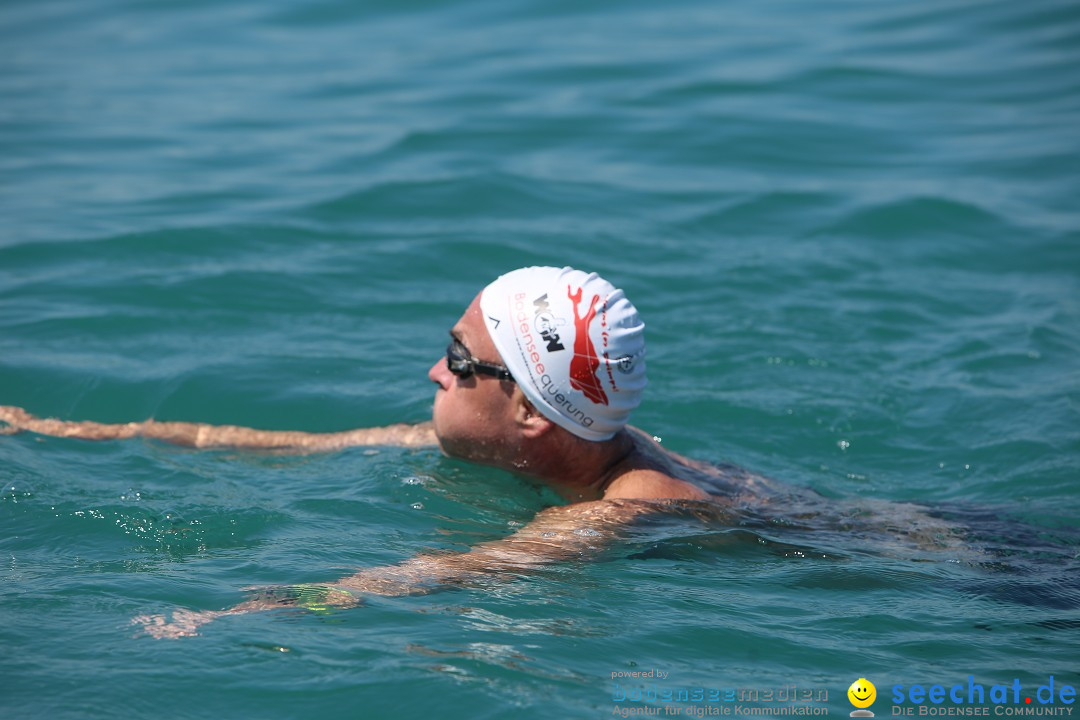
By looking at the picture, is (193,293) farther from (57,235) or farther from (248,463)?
(248,463)

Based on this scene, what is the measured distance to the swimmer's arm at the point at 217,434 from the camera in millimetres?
6949

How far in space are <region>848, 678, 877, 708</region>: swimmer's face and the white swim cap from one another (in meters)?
1.73

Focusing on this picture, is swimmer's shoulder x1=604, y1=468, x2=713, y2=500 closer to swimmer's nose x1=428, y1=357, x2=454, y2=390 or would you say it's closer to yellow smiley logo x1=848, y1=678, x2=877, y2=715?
swimmer's nose x1=428, y1=357, x2=454, y2=390

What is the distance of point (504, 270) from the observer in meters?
10.2

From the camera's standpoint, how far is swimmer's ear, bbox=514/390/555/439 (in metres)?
5.96

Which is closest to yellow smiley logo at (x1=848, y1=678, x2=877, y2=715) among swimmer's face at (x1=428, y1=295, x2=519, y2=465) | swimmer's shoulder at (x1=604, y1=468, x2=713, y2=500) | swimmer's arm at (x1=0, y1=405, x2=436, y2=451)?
swimmer's shoulder at (x1=604, y1=468, x2=713, y2=500)

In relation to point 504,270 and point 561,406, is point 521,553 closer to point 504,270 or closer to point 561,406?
point 561,406

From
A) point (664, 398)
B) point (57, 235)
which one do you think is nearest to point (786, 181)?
point (664, 398)

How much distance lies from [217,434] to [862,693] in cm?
385

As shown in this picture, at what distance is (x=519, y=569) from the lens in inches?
208

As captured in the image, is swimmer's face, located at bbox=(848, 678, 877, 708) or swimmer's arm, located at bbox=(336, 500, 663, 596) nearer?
swimmer's face, located at bbox=(848, 678, 877, 708)

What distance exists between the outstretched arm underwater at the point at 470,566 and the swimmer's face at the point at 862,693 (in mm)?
1293

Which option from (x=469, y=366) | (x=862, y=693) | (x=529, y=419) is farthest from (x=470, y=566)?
(x=862, y=693)

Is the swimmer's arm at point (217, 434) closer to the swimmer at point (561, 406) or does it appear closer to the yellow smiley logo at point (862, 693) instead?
the swimmer at point (561, 406)
